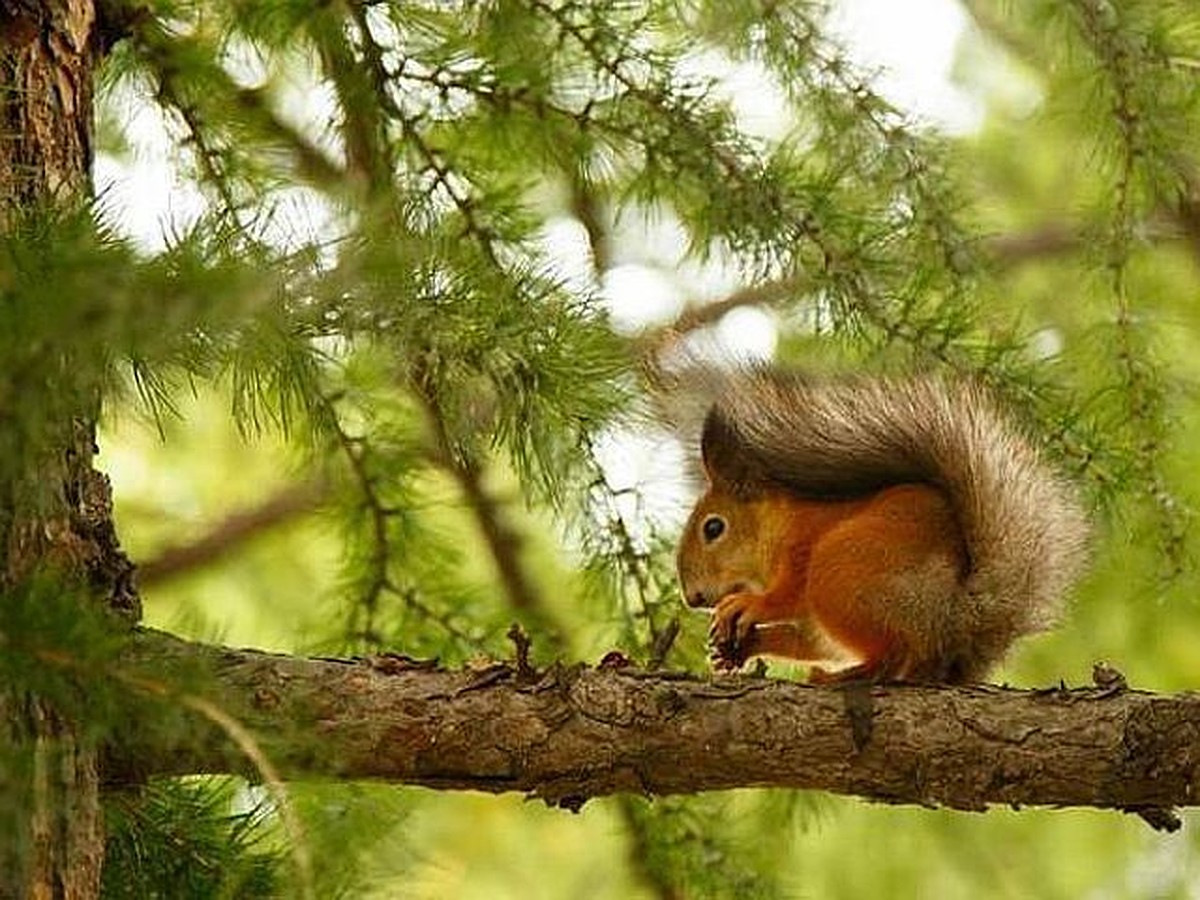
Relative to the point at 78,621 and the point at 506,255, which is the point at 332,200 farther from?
the point at 506,255

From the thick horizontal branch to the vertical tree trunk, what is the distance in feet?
0.39

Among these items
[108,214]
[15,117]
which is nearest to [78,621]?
[108,214]

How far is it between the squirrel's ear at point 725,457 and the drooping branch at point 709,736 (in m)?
0.38

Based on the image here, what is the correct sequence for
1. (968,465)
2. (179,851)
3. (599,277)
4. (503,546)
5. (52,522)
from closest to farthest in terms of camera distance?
(52,522) → (179,851) → (968,465) → (599,277) → (503,546)

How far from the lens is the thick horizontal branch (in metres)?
1.53

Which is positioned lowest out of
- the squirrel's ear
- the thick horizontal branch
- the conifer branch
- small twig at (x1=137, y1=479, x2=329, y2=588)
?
the thick horizontal branch

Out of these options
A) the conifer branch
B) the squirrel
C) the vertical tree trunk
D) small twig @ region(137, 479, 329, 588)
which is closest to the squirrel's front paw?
the squirrel

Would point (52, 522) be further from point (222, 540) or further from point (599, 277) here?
point (222, 540)

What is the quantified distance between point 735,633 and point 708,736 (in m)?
0.35

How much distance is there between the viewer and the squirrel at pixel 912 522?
1746 millimetres

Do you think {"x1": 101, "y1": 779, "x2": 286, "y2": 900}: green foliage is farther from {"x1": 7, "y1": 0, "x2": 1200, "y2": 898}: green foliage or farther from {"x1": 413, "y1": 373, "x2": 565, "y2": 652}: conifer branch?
{"x1": 413, "y1": 373, "x2": 565, "y2": 652}: conifer branch

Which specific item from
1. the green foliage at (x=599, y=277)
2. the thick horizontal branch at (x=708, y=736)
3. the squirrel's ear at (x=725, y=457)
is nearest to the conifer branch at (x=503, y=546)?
the green foliage at (x=599, y=277)

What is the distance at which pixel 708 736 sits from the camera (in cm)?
155

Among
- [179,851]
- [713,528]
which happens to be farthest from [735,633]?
[179,851]
